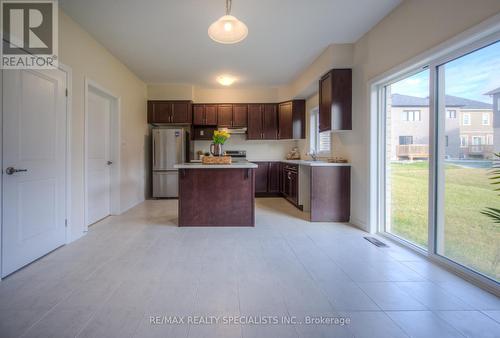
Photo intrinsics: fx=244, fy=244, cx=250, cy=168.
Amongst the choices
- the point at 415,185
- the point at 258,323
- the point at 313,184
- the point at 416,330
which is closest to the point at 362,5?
the point at 415,185

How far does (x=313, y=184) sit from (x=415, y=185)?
1.39 meters

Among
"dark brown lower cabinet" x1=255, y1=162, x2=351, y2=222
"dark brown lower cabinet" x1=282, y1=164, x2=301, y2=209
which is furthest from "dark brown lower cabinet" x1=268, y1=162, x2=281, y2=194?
"dark brown lower cabinet" x1=255, y1=162, x2=351, y2=222

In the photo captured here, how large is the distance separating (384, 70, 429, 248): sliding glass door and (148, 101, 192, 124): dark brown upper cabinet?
443cm

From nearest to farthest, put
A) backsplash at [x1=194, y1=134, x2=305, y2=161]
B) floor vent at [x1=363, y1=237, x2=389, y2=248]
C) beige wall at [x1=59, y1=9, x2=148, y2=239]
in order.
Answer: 1. floor vent at [x1=363, y1=237, x2=389, y2=248]
2. beige wall at [x1=59, y1=9, x2=148, y2=239]
3. backsplash at [x1=194, y1=134, x2=305, y2=161]

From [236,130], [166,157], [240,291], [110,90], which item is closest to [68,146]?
[110,90]

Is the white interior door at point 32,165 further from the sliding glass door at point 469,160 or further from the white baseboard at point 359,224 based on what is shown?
the sliding glass door at point 469,160

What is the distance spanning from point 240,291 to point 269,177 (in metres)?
4.50

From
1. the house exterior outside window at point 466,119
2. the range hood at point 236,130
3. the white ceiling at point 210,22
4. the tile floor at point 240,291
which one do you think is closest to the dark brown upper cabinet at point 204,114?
the range hood at point 236,130

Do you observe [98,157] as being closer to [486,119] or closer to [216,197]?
[216,197]

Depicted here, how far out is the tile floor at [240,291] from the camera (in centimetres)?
151

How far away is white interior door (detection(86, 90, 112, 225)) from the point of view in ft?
12.5

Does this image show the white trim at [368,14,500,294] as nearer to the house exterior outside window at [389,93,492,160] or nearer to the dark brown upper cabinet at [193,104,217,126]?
the house exterior outside window at [389,93,492,160]

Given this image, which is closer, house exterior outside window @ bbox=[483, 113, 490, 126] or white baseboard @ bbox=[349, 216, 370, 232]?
house exterior outside window @ bbox=[483, 113, 490, 126]

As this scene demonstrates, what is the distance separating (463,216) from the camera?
2.23 metres
